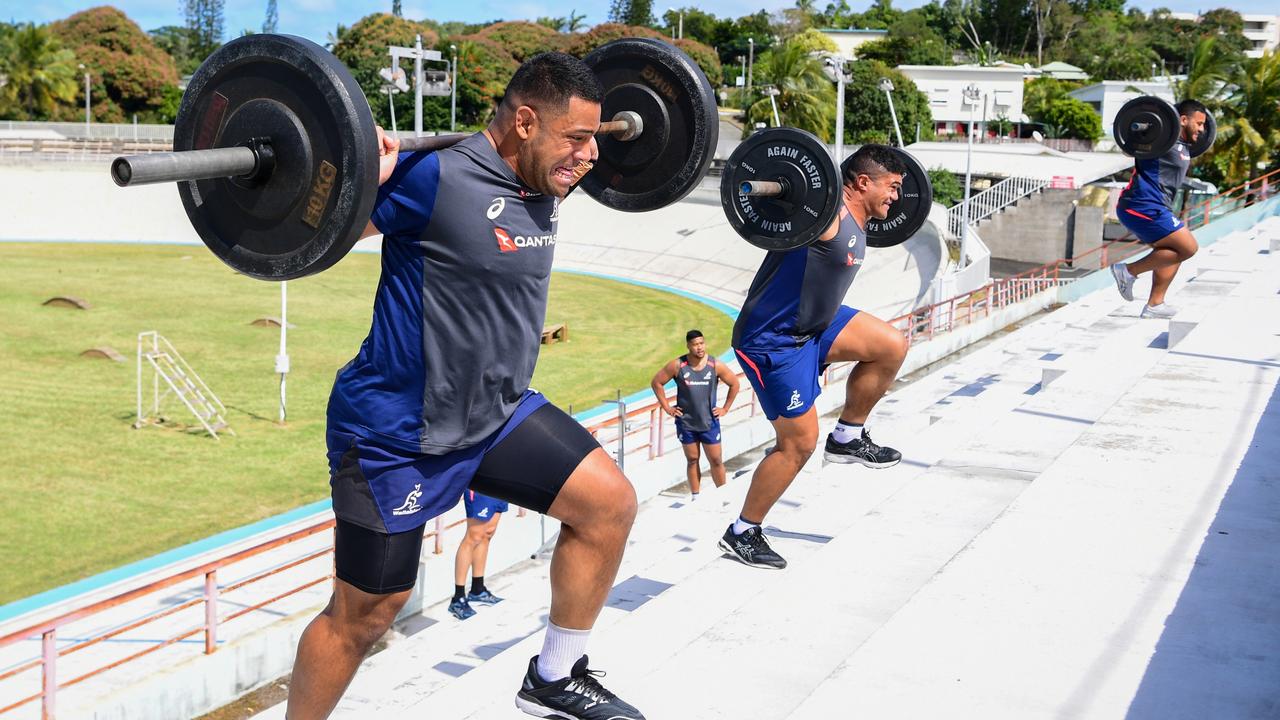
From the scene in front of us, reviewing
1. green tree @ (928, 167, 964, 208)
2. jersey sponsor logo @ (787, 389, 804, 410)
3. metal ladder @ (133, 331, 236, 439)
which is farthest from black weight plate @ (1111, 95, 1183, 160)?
green tree @ (928, 167, 964, 208)

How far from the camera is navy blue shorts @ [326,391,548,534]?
10.5 ft

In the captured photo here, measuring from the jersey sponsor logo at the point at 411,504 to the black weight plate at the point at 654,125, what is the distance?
1294 mm

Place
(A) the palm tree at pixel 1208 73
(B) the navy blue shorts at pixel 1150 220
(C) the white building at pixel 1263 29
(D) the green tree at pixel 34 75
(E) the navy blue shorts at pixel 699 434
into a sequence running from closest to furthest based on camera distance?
(B) the navy blue shorts at pixel 1150 220, (E) the navy blue shorts at pixel 699 434, (A) the palm tree at pixel 1208 73, (D) the green tree at pixel 34 75, (C) the white building at pixel 1263 29

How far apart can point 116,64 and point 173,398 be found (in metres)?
58.2

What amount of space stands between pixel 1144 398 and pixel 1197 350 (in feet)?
7.56

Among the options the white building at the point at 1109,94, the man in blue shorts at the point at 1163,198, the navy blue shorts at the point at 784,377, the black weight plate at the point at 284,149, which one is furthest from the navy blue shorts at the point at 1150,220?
the white building at the point at 1109,94

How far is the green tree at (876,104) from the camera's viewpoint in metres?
57.7

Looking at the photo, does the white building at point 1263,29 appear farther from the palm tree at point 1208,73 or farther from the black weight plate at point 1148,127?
the black weight plate at point 1148,127

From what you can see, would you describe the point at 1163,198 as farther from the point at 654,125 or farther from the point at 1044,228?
the point at 1044,228

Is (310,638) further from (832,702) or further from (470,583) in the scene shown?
(470,583)

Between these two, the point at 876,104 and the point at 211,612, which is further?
the point at 876,104

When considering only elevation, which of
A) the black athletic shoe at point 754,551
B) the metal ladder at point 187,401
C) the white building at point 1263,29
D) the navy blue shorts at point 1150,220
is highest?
the white building at point 1263,29

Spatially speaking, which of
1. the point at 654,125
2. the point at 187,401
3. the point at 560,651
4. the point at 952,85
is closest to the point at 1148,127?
the point at 654,125

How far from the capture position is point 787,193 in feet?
17.6
